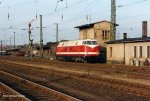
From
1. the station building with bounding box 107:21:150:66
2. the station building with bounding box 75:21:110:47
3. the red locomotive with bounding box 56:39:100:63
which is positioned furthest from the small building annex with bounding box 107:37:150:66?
the station building with bounding box 75:21:110:47

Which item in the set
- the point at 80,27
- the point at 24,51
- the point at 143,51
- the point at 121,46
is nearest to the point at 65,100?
the point at 143,51

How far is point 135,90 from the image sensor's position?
19.6 m

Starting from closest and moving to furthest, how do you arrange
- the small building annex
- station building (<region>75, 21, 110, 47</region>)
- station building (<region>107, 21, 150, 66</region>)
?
station building (<region>107, 21, 150, 66</region>) → the small building annex → station building (<region>75, 21, 110, 47</region>)

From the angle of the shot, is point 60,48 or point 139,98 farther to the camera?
point 60,48

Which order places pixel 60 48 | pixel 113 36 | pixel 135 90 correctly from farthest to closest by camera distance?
pixel 60 48 → pixel 113 36 → pixel 135 90

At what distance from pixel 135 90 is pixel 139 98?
8.45ft

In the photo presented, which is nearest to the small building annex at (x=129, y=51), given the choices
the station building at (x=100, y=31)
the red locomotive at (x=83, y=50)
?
the red locomotive at (x=83, y=50)

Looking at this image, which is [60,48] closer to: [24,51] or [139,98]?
[139,98]

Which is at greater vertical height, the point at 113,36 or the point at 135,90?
the point at 113,36

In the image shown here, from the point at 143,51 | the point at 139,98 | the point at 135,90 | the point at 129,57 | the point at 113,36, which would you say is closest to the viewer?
the point at 139,98

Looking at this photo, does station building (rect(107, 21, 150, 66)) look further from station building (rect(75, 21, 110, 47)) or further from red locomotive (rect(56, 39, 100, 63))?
station building (rect(75, 21, 110, 47))

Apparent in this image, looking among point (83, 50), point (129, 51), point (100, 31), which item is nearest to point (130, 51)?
point (129, 51)

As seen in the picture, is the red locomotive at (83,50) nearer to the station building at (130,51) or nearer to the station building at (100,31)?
the station building at (130,51)

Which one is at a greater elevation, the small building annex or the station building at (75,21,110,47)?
the station building at (75,21,110,47)
